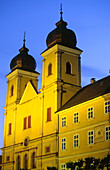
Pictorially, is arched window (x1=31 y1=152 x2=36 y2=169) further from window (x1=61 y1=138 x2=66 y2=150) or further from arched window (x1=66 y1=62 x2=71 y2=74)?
arched window (x1=66 y1=62 x2=71 y2=74)

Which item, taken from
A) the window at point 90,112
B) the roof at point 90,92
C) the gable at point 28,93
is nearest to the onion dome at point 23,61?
the gable at point 28,93

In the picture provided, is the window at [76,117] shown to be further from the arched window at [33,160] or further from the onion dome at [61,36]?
the onion dome at [61,36]

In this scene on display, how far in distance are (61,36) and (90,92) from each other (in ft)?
37.4

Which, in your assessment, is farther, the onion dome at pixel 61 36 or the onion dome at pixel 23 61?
the onion dome at pixel 23 61

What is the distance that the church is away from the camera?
37.5 meters

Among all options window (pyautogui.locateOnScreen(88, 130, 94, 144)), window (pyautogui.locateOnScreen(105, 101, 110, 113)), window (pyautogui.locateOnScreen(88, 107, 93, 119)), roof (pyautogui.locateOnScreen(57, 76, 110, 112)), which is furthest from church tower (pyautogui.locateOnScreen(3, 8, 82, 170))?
window (pyautogui.locateOnScreen(105, 101, 110, 113))

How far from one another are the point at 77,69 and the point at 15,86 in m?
12.7

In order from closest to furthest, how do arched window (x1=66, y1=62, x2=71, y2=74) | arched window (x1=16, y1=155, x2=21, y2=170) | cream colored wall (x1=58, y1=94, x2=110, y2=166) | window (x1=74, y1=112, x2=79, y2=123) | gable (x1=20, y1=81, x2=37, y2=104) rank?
cream colored wall (x1=58, y1=94, x2=110, y2=166) < window (x1=74, y1=112, x2=79, y2=123) < arched window (x1=66, y1=62, x2=71, y2=74) < arched window (x1=16, y1=155, x2=21, y2=170) < gable (x1=20, y1=81, x2=37, y2=104)

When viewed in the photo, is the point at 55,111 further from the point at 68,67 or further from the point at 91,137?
the point at 91,137

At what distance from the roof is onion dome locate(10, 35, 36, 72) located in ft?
46.0

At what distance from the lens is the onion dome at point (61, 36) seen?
49.1m

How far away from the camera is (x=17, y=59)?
58062 mm

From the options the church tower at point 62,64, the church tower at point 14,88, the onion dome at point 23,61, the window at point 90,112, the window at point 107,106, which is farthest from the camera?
the onion dome at point 23,61

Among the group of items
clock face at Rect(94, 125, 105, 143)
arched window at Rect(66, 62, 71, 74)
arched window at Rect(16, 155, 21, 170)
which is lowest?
arched window at Rect(16, 155, 21, 170)
